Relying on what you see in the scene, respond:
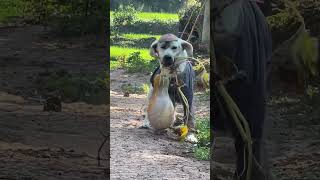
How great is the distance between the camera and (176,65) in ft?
16.9

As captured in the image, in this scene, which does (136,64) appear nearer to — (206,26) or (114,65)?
(114,65)

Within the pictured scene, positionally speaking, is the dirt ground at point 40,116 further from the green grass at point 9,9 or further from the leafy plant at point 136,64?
the leafy plant at point 136,64

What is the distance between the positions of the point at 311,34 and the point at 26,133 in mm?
2172

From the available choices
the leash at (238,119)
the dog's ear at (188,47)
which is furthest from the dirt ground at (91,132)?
the dog's ear at (188,47)

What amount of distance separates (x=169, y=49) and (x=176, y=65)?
5.2 inches

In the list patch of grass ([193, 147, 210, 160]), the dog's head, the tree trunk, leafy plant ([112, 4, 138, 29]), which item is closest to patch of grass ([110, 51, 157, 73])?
the dog's head

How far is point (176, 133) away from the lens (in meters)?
5.19

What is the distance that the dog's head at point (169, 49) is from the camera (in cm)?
509

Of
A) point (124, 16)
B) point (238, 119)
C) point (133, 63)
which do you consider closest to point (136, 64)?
point (133, 63)

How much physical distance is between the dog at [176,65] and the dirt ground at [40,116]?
42 centimetres

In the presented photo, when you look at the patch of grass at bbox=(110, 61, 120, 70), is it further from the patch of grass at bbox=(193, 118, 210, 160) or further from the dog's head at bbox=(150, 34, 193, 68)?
the patch of grass at bbox=(193, 118, 210, 160)

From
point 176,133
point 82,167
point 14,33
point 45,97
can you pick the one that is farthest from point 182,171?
point 14,33

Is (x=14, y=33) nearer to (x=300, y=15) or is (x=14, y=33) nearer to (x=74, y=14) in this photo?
(x=74, y=14)

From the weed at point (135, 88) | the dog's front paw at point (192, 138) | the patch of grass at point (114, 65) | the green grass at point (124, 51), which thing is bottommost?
the dog's front paw at point (192, 138)
